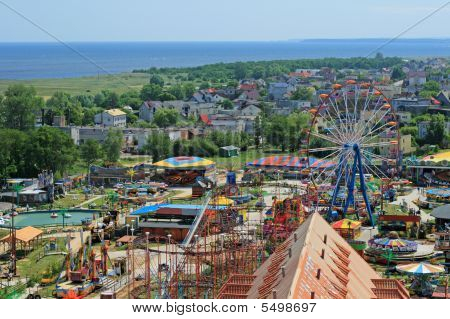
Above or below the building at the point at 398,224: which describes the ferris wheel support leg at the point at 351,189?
above

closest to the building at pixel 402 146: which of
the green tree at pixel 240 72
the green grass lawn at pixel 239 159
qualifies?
the green grass lawn at pixel 239 159

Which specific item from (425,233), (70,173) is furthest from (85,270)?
(70,173)

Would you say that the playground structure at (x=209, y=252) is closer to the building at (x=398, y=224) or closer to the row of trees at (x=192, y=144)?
the building at (x=398, y=224)

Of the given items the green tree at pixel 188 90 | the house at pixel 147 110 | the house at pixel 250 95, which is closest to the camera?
the house at pixel 147 110

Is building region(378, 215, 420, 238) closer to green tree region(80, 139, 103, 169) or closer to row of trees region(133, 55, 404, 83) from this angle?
→ green tree region(80, 139, 103, 169)

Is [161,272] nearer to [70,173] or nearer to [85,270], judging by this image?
[85,270]

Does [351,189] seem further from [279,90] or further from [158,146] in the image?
[279,90]
